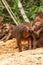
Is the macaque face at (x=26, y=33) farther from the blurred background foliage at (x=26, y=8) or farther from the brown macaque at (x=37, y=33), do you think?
the blurred background foliage at (x=26, y=8)

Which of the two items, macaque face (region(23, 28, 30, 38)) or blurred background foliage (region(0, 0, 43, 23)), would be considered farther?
blurred background foliage (region(0, 0, 43, 23))

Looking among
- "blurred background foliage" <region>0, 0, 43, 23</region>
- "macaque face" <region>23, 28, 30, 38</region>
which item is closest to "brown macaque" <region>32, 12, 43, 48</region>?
"macaque face" <region>23, 28, 30, 38</region>

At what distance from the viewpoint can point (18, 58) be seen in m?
6.55

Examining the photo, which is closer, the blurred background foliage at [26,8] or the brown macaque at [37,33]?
the brown macaque at [37,33]

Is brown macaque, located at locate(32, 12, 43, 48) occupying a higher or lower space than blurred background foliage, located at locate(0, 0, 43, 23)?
higher

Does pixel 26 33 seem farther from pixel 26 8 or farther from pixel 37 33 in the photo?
pixel 26 8

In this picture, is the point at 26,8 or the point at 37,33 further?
the point at 26,8

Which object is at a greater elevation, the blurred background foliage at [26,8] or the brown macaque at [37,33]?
the brown macaque at [37,33]

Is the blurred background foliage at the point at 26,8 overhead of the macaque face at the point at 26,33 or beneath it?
beneath

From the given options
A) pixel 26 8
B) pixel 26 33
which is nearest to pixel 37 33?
pixel 26 33

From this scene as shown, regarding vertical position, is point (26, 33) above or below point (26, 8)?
above

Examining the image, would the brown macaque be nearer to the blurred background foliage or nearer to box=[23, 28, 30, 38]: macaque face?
box=[23, 28, 30, 38]: macaque face

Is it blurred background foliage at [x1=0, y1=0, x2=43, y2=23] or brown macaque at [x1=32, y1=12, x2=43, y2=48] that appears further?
blurred background foliage at [x1=0, y1=0, x2=43, y2=23]

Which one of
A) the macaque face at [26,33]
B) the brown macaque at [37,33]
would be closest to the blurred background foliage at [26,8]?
the brown macaque at [37,33]
